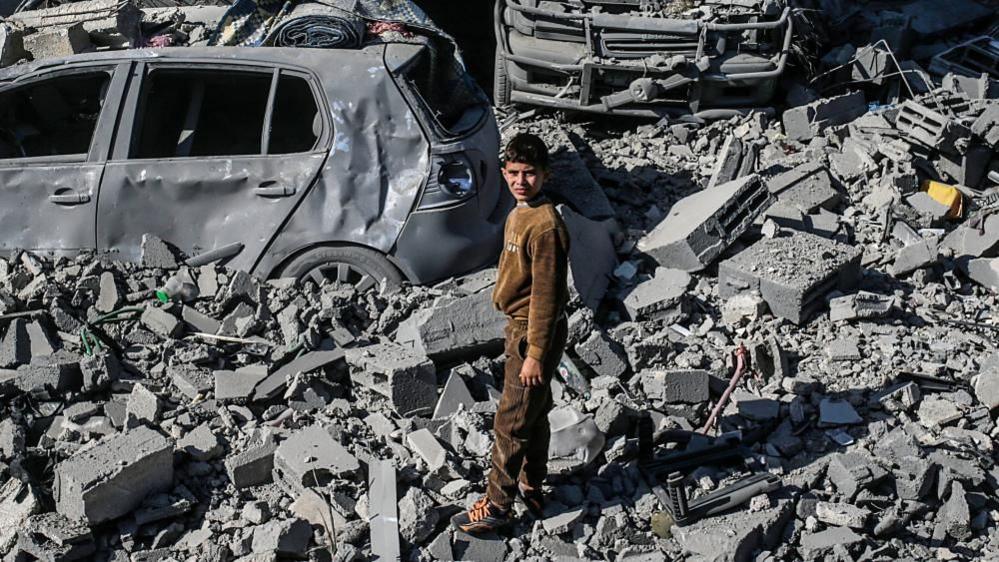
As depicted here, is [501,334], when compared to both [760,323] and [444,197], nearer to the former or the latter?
[444,197]

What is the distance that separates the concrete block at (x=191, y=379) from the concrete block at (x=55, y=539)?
41.1 inches

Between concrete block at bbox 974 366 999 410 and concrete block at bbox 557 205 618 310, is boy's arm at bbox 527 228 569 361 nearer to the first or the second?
concrete block at bbox 557 205 618 310

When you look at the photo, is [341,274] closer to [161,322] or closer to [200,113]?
[161,322]

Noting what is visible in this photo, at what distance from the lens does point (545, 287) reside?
443 cm

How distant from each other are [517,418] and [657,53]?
4.97m

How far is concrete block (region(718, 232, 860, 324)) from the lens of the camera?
631cm

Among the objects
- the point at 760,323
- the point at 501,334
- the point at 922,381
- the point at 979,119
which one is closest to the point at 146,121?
the point at 501,334

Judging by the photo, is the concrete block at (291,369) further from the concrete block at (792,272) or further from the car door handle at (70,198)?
the concrete block at (792,272)

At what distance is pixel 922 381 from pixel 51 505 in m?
4.41

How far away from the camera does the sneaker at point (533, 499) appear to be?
16.4ft

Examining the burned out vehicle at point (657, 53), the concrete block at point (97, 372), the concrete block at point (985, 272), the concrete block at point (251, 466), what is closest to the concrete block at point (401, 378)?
the concrete block at point (251, 466)

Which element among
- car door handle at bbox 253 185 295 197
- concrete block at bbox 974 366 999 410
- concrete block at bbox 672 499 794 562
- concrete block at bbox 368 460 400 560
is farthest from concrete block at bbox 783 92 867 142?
concrete block at bbox 368 460 400 560

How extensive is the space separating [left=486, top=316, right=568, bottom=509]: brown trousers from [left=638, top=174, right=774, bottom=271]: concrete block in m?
2.13

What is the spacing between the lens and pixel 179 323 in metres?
6.16
